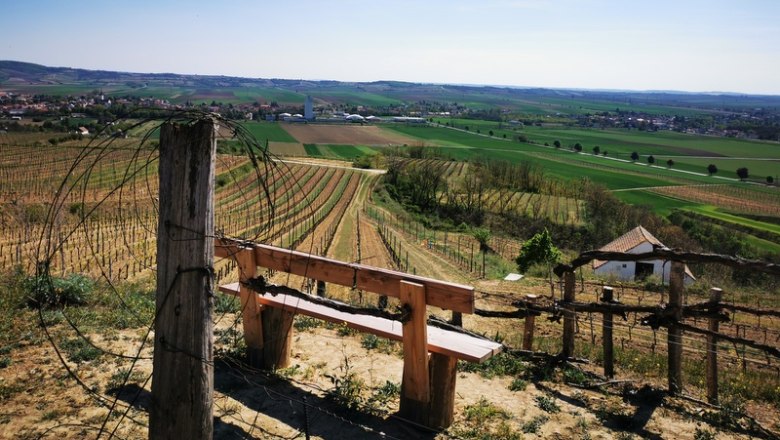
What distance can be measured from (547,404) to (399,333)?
1579 millimetres

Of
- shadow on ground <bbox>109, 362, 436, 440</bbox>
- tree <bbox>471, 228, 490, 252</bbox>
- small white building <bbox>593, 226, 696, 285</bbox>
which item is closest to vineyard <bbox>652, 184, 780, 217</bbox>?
small white building <bbox>593, 226, 696, 285</bbox>

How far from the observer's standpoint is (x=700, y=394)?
657 centimetres

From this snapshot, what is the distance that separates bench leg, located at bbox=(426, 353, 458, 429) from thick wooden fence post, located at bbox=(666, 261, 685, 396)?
263 cm

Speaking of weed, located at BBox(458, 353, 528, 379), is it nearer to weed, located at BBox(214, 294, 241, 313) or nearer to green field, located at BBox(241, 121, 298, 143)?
weed, located at BBox(214, 294, 241, 313)

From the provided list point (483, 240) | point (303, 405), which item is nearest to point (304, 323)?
point (303, 405)

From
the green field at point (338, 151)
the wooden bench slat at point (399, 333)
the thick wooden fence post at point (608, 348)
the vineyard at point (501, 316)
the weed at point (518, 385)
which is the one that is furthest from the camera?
the green field at point (338, 151)

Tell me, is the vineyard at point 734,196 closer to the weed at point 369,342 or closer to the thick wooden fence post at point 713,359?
the thick wooden fence post at point 713,359

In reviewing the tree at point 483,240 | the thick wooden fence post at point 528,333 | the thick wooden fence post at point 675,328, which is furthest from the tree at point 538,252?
the thick wooden fence post at point 675,328

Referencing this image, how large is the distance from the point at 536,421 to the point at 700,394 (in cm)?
297

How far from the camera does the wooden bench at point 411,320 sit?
14.6ft

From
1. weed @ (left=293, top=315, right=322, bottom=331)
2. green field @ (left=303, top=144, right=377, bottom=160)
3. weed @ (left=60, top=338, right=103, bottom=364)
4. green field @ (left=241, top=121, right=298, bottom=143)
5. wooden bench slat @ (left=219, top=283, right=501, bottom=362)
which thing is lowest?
weed @ (left=293, top=315, right=322, bottom=331)

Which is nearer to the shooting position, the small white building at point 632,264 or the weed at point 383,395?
the weed at point 383,395

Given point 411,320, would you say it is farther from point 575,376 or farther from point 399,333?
point 575,376

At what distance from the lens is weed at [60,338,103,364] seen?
561 centimetres
